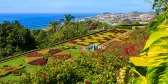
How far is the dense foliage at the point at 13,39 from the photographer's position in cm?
A: 2943

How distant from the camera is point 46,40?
128ft

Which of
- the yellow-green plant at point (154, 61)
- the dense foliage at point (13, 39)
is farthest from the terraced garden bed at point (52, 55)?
the yellow-green plant at point (154, 61)

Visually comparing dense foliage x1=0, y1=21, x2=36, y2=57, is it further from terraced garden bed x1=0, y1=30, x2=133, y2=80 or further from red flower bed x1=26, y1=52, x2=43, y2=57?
red flower bed x1=26, y1=52, x2=43, y2=57

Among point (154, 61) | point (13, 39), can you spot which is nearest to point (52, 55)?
point (13, 39)

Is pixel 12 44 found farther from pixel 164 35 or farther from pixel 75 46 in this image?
pixel 164 35

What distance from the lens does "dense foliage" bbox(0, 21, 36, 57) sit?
29.4 m

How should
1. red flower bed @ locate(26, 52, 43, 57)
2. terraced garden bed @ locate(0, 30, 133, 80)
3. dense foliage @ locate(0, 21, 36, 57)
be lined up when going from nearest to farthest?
terraced garden bed @ locate(0, 30, 133, 80), red flower bed @ locate(26, 52, 43, 57), dense foliage @ locate(0, 21, 36, 57)

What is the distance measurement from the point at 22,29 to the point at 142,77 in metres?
30.9

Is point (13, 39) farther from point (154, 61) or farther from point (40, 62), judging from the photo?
point (154, 61)

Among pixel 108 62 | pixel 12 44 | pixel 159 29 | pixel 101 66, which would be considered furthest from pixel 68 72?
pixel 12 44

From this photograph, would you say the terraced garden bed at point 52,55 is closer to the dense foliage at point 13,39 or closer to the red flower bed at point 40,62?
the red flower bed at point 40,62

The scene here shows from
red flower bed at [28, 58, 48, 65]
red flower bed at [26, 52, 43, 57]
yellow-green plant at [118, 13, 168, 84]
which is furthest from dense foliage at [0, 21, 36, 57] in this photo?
yellow-green plant at [118, 13, 168, 84]

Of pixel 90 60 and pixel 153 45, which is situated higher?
pixel 153 45

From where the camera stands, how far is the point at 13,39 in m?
30.2
